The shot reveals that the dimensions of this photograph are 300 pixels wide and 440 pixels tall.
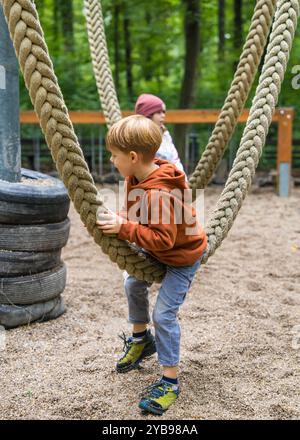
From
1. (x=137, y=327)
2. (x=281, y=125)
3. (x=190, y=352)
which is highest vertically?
(x=281, y=125)

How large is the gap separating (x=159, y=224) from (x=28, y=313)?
4.23 feet

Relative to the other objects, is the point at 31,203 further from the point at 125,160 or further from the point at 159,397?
the point at 159,397

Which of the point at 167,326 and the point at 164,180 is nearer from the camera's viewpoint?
the point at 164,180

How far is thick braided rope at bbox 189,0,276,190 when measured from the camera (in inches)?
114

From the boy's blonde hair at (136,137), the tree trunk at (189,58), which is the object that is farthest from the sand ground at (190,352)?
the tree trunk at (189,58)

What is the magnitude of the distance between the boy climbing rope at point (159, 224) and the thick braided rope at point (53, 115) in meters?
0.07

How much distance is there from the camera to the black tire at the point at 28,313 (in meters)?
2.93

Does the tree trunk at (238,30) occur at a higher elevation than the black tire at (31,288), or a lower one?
higher

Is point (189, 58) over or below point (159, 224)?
over

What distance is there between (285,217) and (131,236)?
444 cm

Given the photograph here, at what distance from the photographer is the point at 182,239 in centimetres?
210

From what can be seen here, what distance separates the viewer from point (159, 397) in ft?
7.22

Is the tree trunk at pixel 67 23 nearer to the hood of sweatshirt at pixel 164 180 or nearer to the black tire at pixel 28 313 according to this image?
the black tire at pixel 28 313

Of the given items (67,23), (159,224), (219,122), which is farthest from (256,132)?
(67,23)
